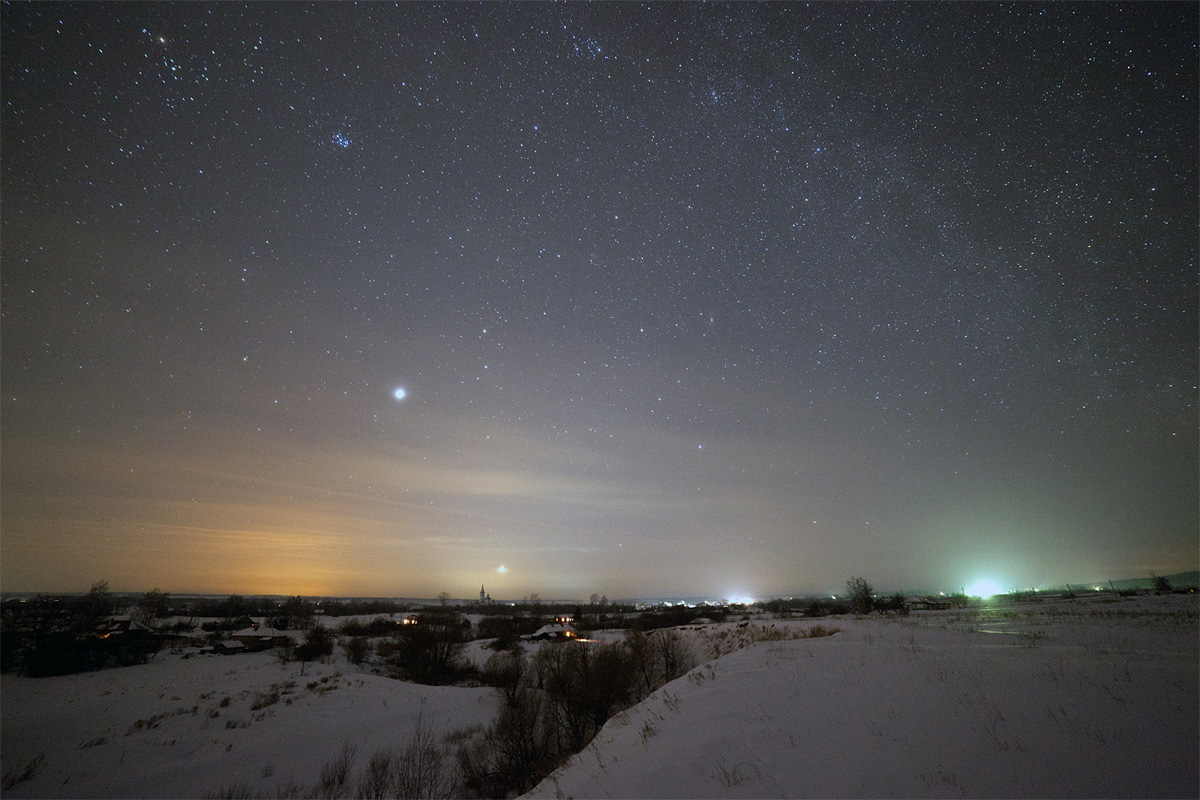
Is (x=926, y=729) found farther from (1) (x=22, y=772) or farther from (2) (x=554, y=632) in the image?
(2) (x=554, y=632)

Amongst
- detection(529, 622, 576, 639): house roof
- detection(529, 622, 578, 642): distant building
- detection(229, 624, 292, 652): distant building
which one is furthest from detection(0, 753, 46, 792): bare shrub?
detection(529, 622, 576, 639): house roof

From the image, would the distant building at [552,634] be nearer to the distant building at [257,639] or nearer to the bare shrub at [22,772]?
the distant building at [257,639]

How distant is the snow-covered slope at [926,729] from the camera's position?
5.07 metres

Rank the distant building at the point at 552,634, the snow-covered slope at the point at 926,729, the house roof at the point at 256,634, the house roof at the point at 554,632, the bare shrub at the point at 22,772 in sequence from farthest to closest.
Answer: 1. the house roof at the point at 554,632
2. the distant building at the point at 552,634
3. the house roof at the point at 256,634
4. the bare shrub at the point at 22,772
5. the snow-covered slope at the point at 926,729

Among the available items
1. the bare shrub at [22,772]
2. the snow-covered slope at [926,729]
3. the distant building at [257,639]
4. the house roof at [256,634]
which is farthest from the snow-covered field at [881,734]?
the house roof at [256,634]

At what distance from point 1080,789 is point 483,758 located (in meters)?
25.1

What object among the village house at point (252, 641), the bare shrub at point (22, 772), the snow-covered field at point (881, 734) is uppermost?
the snow-covered field at point (881, 734)

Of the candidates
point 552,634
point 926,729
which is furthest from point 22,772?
point 552,634

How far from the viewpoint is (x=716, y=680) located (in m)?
11.0

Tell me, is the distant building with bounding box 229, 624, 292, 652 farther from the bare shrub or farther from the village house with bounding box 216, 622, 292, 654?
the bare shrub

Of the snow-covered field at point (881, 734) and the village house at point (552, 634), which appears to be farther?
the village house at point (552, 634)

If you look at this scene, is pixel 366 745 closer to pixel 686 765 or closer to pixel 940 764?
pixel 686 765

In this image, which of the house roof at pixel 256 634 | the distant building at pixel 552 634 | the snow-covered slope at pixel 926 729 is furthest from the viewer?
the distant building at pixel 552 634

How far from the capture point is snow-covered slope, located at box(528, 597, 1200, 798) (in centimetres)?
507
